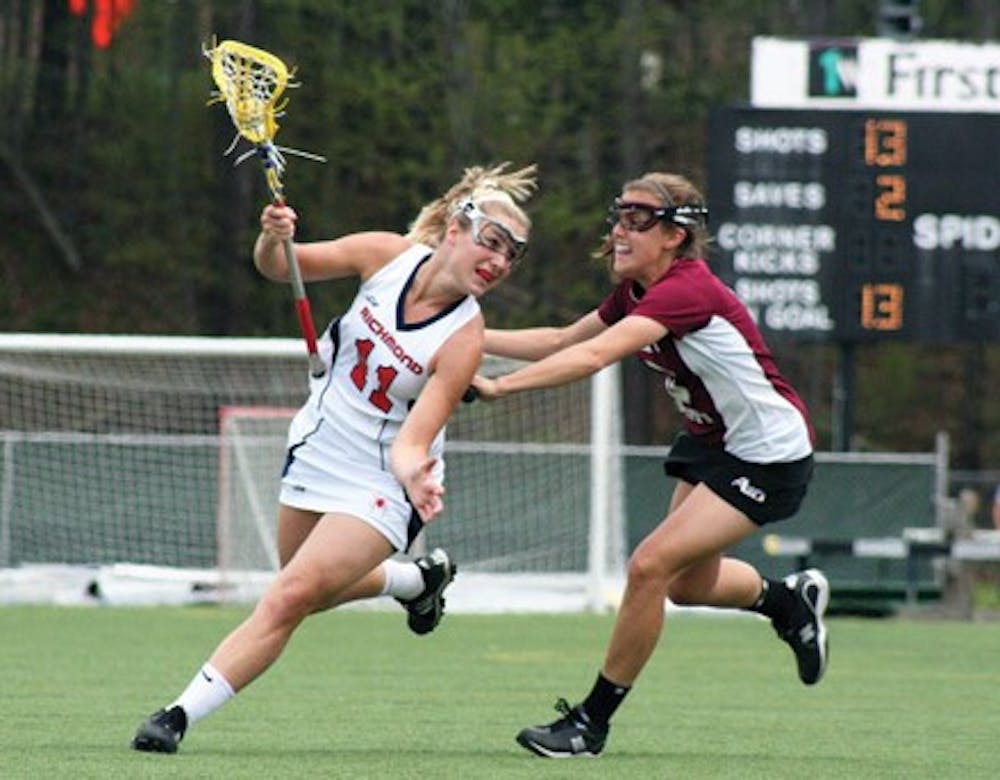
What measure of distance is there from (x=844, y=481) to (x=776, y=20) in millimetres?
14545

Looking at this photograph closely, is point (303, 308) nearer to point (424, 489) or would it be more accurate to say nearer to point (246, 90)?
point (246, 90)

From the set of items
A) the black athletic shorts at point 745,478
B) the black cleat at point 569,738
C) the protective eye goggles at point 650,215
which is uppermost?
the protective eye goggles at point 650,215

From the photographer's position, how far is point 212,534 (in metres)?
18.1

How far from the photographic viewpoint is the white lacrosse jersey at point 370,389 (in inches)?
301

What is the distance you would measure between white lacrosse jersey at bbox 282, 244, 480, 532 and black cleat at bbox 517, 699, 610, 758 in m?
0.89

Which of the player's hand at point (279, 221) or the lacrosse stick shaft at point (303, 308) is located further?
the lacrosse stick shaft at point (303, 308)

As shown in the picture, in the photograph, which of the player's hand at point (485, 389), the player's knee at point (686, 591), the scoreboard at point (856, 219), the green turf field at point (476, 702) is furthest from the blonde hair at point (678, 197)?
the scoreboard at point (856, 219)

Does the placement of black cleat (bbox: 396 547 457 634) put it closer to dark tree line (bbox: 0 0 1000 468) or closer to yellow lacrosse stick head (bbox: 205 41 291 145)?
yellow lacrosse stick head (bbox: 205 41 291 145)

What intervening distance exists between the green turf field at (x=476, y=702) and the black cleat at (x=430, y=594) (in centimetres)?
37

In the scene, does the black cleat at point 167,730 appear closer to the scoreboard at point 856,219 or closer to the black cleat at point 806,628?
the black cleat at point 806,628

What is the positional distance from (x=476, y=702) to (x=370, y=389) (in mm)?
2780

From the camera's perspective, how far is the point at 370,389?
7.73 m

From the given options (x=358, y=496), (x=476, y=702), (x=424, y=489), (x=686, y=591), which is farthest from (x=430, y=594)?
(x=424, y=489)

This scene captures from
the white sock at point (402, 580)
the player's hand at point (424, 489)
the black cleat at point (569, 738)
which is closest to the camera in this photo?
the player's hand at point (424, 489)
